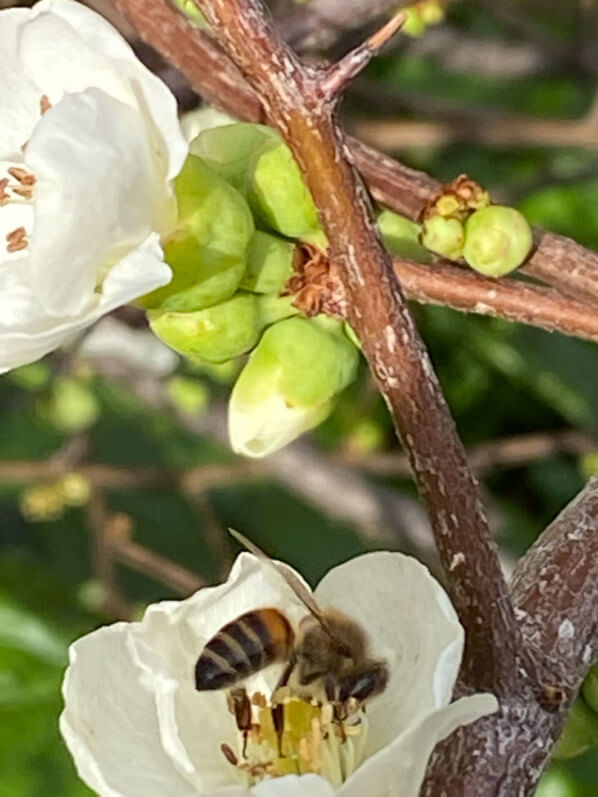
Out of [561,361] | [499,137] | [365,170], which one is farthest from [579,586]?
[561,361]

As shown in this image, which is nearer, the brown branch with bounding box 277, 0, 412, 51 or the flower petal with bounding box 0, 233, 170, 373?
the flower petal with bounding box 0, 233, 170, 373

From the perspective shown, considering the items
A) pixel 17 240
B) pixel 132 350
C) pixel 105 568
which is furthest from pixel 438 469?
pixel 132 350

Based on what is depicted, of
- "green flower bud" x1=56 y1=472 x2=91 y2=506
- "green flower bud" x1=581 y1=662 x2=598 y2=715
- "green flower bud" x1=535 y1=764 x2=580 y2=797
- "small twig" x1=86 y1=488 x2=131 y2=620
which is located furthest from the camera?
"green flower bud" x1=56 y1=472 x2=91 y2=506

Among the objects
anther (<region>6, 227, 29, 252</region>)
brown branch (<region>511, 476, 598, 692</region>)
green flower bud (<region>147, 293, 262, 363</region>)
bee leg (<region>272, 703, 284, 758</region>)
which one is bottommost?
bee leg (<region>272, 703, 284, 758</region>)

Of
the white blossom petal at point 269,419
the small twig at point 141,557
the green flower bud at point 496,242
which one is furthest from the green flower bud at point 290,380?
the small twig at point 141,557

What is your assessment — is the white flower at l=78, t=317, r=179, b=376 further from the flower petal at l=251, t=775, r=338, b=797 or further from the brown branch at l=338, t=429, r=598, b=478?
the flower petal at l=251, t=775, r=338, b=797

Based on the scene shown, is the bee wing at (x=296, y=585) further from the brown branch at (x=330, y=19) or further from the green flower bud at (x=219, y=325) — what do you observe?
the brown branch at (x=330, y=19)

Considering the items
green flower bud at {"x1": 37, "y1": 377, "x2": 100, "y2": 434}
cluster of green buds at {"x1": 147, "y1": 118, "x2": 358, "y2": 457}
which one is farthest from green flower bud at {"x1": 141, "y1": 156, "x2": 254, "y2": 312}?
green flower bud at {"x1": 37, "y1": 377, "x2": 100, "y2": 434}

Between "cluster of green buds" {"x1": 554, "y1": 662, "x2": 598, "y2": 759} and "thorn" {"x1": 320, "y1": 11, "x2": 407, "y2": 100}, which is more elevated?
"thorn" {"x1": 320, "y1": 11, "x2": 407, "y2": 100}

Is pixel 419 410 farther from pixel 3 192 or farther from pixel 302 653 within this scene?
pixel 3 192
